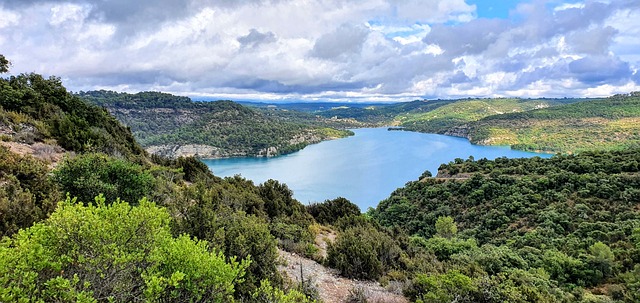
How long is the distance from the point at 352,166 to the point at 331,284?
7948 centimetres

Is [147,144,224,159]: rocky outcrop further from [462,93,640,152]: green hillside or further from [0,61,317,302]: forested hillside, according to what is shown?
[462,93,640,152]: green hillside

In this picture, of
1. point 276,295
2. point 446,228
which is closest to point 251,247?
point 276,295

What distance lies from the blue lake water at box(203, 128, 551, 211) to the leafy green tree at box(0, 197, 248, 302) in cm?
4540

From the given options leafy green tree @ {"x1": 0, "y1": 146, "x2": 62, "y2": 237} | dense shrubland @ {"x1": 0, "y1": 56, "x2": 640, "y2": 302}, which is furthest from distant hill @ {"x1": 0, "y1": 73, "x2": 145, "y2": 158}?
leafy green tree @ {"x1": 0, "y1": 146, "x2": 62, "y2": 237}

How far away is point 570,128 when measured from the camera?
4500 inches

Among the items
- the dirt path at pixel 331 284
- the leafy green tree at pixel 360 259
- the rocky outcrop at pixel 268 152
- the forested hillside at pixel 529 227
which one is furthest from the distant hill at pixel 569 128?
the dirt path at pixel 331 284

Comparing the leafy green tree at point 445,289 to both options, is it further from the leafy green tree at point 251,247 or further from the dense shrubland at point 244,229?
the leafy green tree at point 251,247

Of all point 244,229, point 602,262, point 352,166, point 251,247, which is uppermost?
point 244,229

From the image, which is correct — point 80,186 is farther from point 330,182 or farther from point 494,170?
point 330,182

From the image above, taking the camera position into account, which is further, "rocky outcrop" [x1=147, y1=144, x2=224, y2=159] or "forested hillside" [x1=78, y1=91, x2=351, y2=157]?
"forested hillside" [x1=78, y1=91, x2=351, y2=157]

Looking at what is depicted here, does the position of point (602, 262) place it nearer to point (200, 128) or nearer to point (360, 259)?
point (360, 259)

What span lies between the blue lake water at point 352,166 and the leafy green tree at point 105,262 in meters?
45.4

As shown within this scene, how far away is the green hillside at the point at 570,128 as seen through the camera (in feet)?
319

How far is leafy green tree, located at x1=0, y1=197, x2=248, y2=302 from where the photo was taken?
11.2 feet
